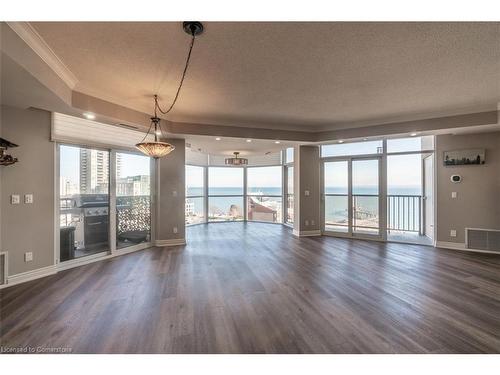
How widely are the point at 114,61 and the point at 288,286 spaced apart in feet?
11.9

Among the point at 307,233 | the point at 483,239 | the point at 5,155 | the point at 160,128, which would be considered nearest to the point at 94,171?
the point at 5,155

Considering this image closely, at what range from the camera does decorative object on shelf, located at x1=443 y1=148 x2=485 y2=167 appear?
4812 mm

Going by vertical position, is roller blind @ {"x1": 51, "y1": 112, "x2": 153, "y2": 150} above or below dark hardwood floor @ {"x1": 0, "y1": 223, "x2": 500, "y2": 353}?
above

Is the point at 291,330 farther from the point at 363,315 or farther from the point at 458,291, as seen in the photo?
the point at 458,291

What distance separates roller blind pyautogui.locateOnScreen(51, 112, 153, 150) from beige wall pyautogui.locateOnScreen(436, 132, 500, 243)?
6.96 m

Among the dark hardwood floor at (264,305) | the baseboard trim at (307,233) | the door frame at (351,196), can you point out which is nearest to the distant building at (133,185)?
the dark hardwood floor at (264,305)

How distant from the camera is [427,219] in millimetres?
6035

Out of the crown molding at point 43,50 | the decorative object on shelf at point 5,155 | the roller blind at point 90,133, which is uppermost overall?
the crown molding at point 43,50

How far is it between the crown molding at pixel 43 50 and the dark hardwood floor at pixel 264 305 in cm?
280

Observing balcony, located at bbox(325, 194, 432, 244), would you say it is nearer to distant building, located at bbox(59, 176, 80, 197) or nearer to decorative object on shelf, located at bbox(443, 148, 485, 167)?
decorative object on shelf, located at bbox(443, 148, 485, 167)

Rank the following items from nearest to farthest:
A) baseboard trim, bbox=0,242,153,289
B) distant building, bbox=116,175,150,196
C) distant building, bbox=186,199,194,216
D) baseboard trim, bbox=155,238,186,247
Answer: baseboard trim, bbox=0,242,153,289
distant building, bbox=116,175,150,196
baseboard trim, bbox=155,238,186,247
distant building, bbox=186,199,194,216

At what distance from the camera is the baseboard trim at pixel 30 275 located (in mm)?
3170

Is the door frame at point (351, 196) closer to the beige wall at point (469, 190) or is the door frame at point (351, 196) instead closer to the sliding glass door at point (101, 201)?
the beige wall at point (469, 190)

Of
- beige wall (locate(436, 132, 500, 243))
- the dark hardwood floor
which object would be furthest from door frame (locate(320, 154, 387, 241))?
the dark hardwood floor
